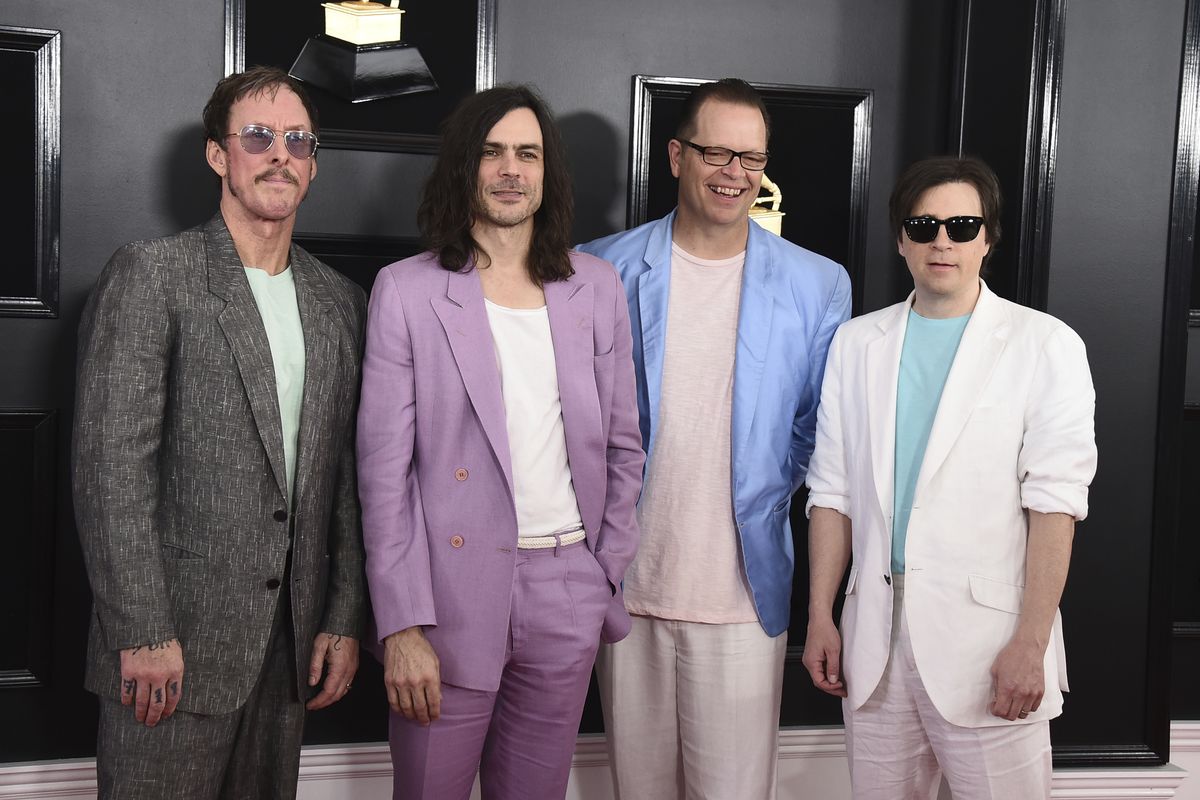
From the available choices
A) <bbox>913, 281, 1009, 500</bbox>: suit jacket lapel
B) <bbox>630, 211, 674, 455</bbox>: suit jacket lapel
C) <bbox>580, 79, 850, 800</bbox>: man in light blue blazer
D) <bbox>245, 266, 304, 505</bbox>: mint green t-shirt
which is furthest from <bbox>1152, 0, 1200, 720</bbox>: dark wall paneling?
<bbox>245, 266, 304, 505</bbox>: mint green t-shirt

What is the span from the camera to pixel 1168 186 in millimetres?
2736

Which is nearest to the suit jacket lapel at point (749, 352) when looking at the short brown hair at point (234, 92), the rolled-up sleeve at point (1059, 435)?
the rolled-up sleeve at point (1059, 435)

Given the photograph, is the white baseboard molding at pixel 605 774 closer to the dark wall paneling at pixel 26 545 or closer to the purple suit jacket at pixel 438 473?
the dark wall paneling at pixel 26 545

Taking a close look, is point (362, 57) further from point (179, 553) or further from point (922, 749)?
point (922, 749)

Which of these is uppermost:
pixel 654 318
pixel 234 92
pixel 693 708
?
pixel 234 92

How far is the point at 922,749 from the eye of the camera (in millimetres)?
2146

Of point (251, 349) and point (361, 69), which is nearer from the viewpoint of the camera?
point (251, 349)

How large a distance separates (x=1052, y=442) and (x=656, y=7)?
5.35 feet

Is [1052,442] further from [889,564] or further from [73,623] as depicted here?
[73,623]

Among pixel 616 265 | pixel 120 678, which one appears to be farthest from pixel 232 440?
pixel 616 265

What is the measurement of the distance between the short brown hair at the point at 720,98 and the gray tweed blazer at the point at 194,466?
0.99 metres

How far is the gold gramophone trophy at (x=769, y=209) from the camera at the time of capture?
117 inches

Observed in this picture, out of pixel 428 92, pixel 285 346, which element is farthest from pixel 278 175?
pixel 428 92

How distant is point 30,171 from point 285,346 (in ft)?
3.59
